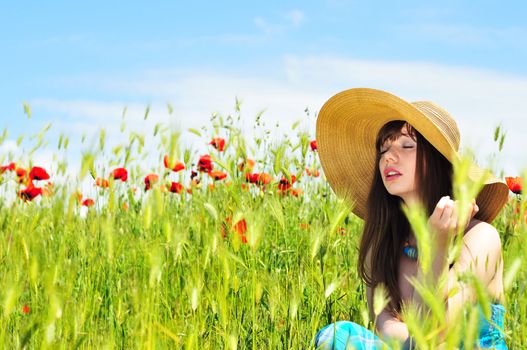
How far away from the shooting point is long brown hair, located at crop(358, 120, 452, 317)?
1.99m

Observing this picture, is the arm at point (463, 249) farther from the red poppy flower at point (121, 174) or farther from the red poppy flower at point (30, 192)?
the red poppy flower at point (30, 192)

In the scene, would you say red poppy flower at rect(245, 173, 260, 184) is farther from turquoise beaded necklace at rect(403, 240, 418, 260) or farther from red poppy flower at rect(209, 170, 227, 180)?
turquoise beaded necklace at rect(403, 240, 418, 260)

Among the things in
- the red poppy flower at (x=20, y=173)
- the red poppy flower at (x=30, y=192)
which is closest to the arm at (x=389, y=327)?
the red poppy flower at (x=30, y=192)

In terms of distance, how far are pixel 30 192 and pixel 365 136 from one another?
1672 mm

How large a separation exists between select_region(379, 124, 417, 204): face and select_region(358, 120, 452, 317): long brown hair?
0.06ft

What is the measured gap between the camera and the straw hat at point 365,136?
1966 millimetres

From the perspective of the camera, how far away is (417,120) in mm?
1954

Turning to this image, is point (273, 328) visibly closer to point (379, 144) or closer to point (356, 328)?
point (356, 328)

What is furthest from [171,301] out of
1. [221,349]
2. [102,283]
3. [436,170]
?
[436,170]

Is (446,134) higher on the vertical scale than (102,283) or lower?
higher

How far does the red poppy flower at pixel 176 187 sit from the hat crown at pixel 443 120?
1.42 m

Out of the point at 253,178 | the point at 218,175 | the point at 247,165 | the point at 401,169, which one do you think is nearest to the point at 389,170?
the point at 401,169

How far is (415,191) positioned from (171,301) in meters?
0.85

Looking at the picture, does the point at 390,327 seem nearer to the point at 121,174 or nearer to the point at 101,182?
the point at 101,182
